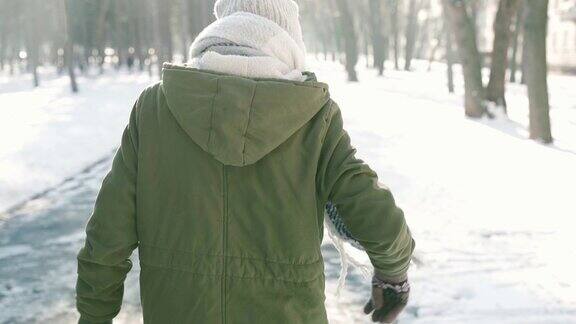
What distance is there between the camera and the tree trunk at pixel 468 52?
43.1 ft

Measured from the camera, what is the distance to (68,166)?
28.3ft

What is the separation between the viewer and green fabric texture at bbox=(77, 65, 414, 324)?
1440 mm

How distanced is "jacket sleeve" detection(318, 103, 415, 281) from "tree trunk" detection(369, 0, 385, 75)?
35.1 meters

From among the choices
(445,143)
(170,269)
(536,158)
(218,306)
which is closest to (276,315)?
(218,306)

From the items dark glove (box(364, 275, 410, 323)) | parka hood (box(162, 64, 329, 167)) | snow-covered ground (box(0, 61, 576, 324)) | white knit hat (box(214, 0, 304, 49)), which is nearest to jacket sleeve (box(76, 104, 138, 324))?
parka hood (box(162, 64, 329, 167))

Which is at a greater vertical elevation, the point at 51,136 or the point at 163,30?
the point at 163,30

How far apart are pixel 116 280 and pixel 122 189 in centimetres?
28

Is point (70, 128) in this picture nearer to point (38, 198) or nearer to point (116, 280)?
point (38, 198)

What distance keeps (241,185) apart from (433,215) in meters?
4.78

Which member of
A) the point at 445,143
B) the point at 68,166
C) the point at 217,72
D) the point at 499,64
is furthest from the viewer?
the point at 499,64

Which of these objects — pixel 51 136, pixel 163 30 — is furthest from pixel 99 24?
pixel 51 136

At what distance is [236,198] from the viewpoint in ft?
4.96

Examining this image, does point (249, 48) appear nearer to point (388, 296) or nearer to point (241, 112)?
point (241, 112)

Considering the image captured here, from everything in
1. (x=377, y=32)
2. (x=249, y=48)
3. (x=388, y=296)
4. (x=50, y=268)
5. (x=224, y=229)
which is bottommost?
(x=50, y=268)
